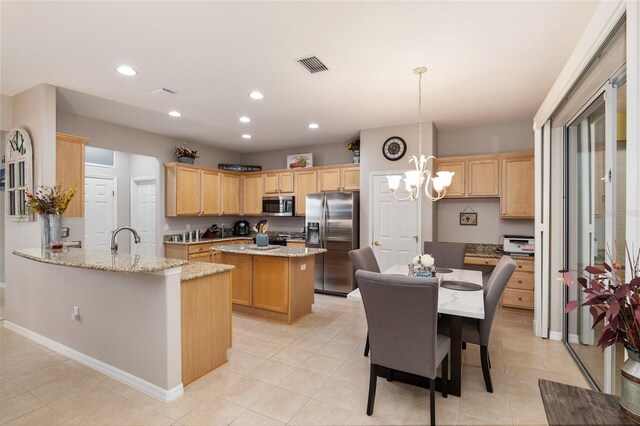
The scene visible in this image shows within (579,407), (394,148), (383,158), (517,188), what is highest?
(394,148)

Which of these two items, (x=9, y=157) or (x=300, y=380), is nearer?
(x=300, y=380)

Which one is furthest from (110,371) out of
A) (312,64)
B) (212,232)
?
(212,232)

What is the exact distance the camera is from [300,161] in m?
6.15

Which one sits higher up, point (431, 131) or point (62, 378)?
point (431, 131)

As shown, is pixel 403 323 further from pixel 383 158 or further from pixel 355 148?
pixel 355 148

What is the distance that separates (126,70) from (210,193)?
3.26m

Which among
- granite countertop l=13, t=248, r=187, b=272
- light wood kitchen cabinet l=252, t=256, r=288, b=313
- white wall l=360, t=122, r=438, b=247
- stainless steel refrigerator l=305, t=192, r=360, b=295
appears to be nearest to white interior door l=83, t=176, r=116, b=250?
granite countertop l=13, t=248, r=187, b=272

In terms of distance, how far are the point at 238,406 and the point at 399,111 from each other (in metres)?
3.84

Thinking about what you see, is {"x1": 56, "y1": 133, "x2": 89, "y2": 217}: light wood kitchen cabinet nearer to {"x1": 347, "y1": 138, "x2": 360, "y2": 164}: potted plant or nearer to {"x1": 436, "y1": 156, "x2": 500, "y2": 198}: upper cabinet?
{"x1": 347, "y1": 138, "x2": 360, "y2": 164}: potted plant

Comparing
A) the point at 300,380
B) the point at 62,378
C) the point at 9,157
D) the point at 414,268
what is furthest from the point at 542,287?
the point at 9,157

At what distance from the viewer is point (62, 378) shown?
2504 mm

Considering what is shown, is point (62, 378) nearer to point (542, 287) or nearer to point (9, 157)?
point (9, 157)

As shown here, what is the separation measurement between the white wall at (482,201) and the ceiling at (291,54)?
535mm

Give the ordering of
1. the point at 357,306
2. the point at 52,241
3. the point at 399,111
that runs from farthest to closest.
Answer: the point at 357,306 < the point at 399,111 < the point at 52,241
